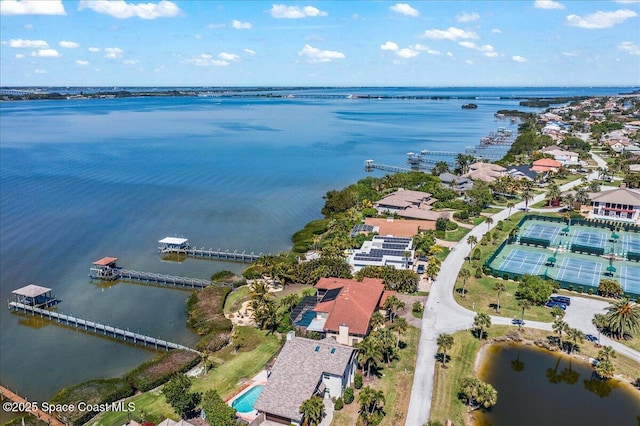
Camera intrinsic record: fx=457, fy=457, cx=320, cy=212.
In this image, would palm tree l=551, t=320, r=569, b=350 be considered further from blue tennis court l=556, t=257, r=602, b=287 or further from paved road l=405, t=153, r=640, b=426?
blue tennis court l=556, t=257, r=602, b=287

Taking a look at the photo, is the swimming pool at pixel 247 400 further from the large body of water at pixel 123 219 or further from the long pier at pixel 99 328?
the large body of water at pixel 123 219

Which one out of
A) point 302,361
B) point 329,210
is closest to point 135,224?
point 329,210

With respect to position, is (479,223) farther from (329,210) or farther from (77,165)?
(77,165)

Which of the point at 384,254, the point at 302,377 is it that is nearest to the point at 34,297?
the point at 302,377

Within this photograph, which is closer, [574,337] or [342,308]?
[574,337]

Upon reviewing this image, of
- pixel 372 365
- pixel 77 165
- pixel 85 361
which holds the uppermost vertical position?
pixel 77 165

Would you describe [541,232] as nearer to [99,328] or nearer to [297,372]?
[297,372]
